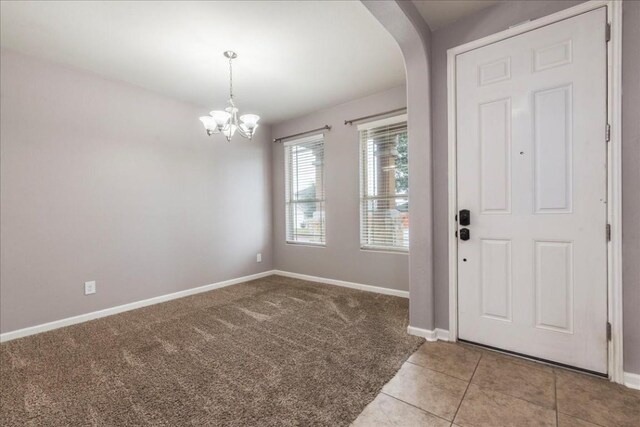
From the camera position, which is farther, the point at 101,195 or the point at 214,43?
the point at 101,195

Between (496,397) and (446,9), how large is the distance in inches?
103

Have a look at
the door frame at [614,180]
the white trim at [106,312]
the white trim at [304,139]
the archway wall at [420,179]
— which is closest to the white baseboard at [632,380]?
the door frame at [614,180]

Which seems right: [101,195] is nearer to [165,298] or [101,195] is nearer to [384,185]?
[165,298]

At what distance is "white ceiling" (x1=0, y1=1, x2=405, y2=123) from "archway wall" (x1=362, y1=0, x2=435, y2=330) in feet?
1.29

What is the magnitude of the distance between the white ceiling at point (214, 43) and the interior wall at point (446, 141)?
2.00 feet

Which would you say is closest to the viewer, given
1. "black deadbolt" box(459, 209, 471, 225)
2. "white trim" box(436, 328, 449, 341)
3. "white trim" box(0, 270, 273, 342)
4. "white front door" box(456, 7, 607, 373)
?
"white front door" box(456, 7, 607, 373)

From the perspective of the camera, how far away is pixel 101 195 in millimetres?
3117

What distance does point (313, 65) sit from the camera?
9.78ft

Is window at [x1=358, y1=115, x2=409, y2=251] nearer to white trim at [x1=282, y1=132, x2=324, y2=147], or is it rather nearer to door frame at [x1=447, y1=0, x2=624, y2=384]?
white trim at [x1=282, y1=132, x2=324, y2=147]

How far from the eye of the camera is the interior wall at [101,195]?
8.64 feet

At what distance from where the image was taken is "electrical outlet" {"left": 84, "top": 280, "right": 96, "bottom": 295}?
3.01 metres

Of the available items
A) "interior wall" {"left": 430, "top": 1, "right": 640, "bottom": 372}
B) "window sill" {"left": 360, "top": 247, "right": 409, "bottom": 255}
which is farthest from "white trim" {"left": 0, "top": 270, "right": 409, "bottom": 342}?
"interior wall" {"left": 430, "top": 1, "right": 640, "bottom": 372}

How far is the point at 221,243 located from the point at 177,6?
2914 millimetres

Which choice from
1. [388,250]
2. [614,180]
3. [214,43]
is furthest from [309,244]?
[614,180]
